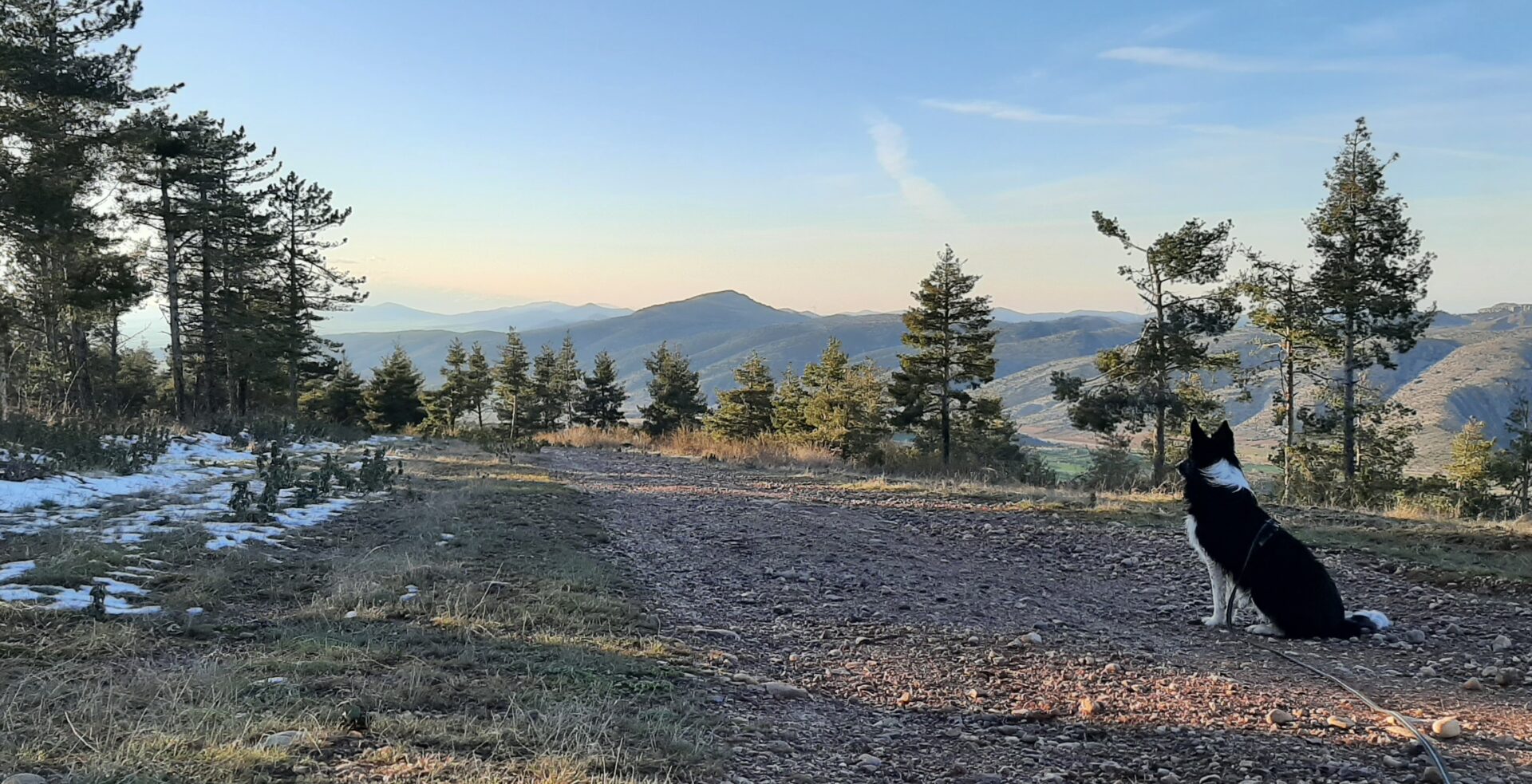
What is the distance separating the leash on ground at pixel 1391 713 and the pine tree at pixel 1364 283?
78.4 feet

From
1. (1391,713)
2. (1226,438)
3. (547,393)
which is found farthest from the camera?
(547,393)

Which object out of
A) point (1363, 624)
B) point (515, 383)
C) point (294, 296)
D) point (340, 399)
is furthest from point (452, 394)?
point (1363, 624)

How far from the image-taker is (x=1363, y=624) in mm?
5922

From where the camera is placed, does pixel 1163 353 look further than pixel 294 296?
No

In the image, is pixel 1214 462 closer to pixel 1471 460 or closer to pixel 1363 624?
pixel 1363 624

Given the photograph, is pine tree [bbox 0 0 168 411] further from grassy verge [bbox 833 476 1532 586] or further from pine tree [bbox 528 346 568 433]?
pine tree [bbox 528 346 568 433]

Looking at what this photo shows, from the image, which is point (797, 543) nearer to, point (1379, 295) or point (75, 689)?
point (75, 689)

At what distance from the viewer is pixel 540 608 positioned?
5684 millimetres

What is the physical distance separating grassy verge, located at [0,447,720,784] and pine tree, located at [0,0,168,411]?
14.1 metres

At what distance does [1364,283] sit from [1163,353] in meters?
6.38

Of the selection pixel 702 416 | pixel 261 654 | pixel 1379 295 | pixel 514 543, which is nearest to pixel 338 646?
pixel 261 654

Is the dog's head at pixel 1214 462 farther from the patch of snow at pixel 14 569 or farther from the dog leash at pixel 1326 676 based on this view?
the patch of snow at pixel 14 569

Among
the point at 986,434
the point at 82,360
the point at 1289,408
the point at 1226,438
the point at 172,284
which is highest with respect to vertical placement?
the point at 172,284

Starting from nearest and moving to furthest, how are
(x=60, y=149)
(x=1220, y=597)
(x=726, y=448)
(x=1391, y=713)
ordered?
(x=1391, y=713) → (x=1220, y=597) → (x=60, y=149) → (x=726, y=448)
